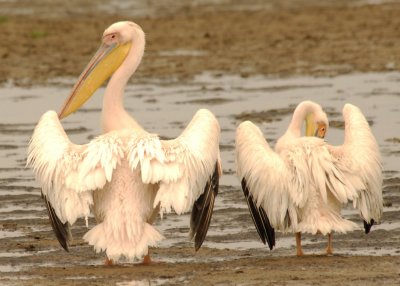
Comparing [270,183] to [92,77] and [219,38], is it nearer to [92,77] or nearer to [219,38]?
[92,77]

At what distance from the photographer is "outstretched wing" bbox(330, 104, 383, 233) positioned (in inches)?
361

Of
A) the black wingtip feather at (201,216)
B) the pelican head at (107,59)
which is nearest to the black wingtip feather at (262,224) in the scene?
the black wingtip feather at (201,216)

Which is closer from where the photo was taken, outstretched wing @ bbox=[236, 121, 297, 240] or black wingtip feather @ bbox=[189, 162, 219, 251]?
black wingtip feather @ bbox=[189, 162, 219, 251]

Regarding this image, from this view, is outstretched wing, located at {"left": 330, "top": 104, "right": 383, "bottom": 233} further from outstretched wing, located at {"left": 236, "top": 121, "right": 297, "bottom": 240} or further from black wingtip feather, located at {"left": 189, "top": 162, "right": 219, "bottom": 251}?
black wingtip feather, located at {"left": 189, "top": 162, "right": 219, "bottom": 251}

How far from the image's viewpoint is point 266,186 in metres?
9.10

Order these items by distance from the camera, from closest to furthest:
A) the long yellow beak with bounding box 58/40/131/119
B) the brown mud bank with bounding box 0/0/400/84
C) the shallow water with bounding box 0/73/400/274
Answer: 1. the shallow water with bounding box 0/73/400/274
2. the long yellow beak with bounding box 58/40/131/119
3. the brown mud bank with bounding box 0/0/400/84

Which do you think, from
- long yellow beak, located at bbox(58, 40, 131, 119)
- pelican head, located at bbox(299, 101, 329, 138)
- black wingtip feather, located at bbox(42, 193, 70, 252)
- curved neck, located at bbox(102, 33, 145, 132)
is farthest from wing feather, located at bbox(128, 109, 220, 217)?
pelican head, located at bbox(299, 101, 329, 138)

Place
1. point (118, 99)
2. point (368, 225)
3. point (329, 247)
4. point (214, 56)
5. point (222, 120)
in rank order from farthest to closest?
point (214, 56), point (222, 120), point (118, 99), point (368, 225), point (329, 247)

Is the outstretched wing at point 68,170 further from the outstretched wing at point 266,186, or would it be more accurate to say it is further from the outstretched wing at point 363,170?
the outstretched wing at point 363,170

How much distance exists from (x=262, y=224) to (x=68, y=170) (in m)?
1.41

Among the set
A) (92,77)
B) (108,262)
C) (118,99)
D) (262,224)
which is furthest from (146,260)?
(92,77)

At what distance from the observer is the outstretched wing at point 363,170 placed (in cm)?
918

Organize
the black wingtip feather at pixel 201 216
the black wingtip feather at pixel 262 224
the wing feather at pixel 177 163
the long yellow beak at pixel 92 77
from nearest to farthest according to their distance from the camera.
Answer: the wing feather at pixel 177 163, the black wingtip feather at pixel 201 216, the black wingtip feather at pixel 262 224, the long yellow beak at pixel 92 77

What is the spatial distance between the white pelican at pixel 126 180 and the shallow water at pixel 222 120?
1.61 feet
